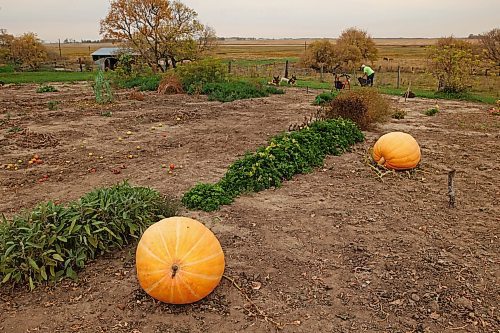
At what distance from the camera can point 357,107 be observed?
32.1ft

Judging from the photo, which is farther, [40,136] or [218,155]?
[40,136]

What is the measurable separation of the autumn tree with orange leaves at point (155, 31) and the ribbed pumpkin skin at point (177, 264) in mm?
23217

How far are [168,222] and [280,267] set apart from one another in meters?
1.17

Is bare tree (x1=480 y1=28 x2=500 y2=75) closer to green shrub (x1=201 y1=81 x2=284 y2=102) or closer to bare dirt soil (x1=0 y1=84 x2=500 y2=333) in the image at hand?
green shrub (x1=201 y1=81 x2=284 y2=102)

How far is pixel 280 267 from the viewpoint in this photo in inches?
158

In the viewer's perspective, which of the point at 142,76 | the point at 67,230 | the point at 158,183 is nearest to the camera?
the point at 67,230

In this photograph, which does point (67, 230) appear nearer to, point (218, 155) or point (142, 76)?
point (218, 155)

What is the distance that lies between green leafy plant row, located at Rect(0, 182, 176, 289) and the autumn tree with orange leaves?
2231 cm

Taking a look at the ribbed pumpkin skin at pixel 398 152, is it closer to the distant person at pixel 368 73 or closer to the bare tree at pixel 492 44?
the distant person at pixel 368 73

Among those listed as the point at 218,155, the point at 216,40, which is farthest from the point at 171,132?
the point at 216,40

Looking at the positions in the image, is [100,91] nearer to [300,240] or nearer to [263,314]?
[300,240]

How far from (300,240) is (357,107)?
599 centimetres

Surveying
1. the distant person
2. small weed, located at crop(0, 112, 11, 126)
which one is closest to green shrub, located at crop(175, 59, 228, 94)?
the distant person

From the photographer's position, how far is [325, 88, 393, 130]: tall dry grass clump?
32.2 ft
